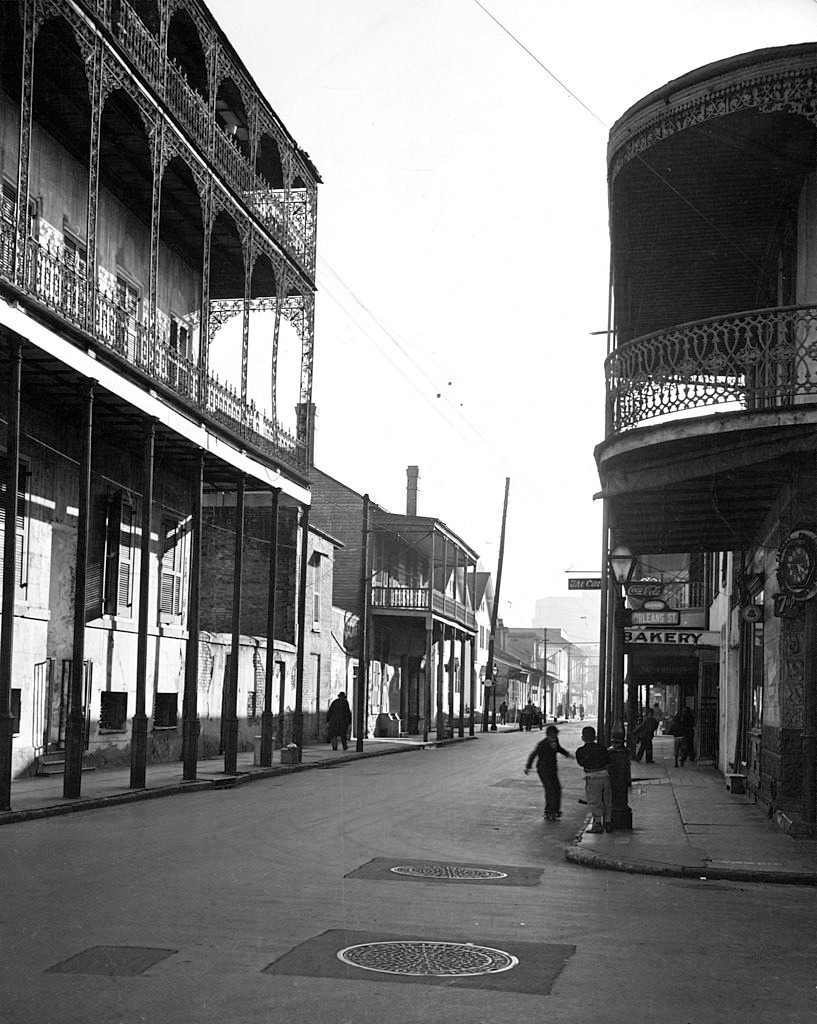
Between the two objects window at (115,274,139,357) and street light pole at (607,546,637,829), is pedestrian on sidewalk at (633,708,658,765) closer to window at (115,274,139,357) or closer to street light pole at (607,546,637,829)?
street light pole at (607,546,637,829)

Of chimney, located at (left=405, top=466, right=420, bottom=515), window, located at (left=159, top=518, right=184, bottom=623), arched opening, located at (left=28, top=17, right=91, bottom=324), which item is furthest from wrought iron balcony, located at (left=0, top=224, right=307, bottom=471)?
chimney, located at (left=405, top=466, right=420, bottom=515)

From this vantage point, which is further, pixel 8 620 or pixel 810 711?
pixel 8 620

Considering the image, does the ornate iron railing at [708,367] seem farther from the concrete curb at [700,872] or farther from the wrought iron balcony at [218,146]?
the wrought iron balcony at [218,146]

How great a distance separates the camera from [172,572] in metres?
27.6

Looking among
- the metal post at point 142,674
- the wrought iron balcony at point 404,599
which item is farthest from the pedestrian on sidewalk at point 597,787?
the wrought iron balcony at point 404,599

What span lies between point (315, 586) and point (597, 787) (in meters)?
24.9

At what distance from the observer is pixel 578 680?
17688cm

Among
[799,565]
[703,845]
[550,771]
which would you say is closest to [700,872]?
[703,845]

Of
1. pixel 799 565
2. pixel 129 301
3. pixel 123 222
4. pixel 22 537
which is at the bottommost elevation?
pixel 799 565

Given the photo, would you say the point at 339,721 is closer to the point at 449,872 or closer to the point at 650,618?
the point at 650,618

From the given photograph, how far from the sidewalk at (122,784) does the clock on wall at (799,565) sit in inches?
358

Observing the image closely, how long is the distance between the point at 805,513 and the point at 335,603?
35527 mm

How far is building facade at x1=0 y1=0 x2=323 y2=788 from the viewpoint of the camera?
57.1 ft

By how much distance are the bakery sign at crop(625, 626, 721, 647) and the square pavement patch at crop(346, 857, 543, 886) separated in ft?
29.7
